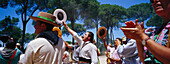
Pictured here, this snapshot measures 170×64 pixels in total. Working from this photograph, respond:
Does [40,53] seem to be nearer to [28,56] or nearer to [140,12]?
[28,56]

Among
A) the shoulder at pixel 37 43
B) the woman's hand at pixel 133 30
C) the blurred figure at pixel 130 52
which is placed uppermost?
the woman's hand at pixel 133 30

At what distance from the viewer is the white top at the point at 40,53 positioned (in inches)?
80.0

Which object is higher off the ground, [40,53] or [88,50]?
[40,53]

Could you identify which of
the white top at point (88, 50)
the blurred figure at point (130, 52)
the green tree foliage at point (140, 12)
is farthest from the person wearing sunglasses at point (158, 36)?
the green tree foliage at point (140, 12)

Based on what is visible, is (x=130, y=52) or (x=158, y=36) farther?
(x=130, y=52)

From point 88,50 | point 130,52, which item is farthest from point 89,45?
point 130,52

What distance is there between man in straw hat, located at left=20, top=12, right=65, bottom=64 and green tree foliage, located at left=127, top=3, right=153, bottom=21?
124ft

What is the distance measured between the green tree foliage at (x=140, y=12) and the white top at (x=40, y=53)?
3811cm

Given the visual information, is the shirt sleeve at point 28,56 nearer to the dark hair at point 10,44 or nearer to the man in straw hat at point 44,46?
the man in straw hat at point 44,46

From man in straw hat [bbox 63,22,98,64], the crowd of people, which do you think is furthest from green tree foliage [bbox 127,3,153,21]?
man in straw hat [bbox 63,22,98,64]

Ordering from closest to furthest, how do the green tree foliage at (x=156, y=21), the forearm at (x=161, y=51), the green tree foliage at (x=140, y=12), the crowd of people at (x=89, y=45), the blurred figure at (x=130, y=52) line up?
the forearm at (x=161, y=51) < the crowd of people at (x=89, y=45) < the blurred figure at (x=130, y=52) < the green tree foliage at (x=156, y=21) < the green tree foliage at (x=140, y=12)

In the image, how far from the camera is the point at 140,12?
3828cm

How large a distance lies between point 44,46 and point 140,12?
39.8 m

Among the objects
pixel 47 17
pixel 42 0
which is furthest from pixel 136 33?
pixel 42 0
